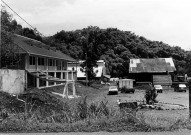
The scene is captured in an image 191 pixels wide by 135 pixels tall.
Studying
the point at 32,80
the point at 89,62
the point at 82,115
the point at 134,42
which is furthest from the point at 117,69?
the point at 82,115

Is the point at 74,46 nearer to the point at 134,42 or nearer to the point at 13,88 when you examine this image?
the point at 134,42

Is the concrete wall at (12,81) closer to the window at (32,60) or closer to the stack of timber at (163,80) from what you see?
the window at (32,60)

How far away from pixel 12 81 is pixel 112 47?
59641 millimetres

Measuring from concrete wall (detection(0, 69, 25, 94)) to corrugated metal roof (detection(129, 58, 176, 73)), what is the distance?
38.4 metres

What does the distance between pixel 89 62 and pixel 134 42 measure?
97.7ft

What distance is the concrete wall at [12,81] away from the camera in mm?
21030

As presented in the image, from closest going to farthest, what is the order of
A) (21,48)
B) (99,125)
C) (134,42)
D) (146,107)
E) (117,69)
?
(99,125) < (146,107) < (21,48) < (117,69) < (134,42)

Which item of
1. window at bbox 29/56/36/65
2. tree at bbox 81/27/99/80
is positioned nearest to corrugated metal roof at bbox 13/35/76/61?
window at bbox 29/56/36/65

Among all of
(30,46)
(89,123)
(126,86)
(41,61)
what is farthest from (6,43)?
(126,86)

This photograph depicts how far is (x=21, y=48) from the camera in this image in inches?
1203

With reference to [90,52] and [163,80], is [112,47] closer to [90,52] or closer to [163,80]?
[90,52]

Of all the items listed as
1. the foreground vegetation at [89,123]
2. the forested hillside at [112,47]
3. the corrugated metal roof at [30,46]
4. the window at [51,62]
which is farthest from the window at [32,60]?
the foreground vegetation at [89,123]

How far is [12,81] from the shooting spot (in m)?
22.5

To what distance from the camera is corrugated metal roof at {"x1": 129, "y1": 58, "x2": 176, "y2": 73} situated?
6016cm
